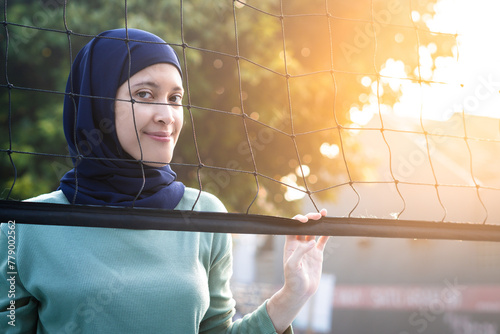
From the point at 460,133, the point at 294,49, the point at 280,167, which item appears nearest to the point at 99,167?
the point at 280,167

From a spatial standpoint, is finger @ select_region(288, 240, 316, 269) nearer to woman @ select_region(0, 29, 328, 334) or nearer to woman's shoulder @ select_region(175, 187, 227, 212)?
woman @ select_region(0, 29, 328, 334)

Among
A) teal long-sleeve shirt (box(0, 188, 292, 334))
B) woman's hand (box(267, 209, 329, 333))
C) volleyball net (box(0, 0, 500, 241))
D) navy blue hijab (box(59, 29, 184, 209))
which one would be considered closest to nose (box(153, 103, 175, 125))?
navy blue hijab (box(59, 29, 184, 209))

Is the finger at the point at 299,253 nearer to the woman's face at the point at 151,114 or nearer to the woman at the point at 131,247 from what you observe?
the woman at the point at 131,247

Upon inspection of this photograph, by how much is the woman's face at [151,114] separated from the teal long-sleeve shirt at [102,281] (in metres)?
0.20

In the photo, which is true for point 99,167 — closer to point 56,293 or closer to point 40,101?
point 56,293

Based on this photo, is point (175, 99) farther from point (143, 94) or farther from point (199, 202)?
point (199, 202)

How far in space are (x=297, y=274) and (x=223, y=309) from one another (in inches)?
9.5

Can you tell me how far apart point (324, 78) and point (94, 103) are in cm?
380

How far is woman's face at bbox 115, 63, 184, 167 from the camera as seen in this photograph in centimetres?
136

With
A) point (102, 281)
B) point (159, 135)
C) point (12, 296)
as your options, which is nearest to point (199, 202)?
point (159, 135)

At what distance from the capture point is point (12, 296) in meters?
1.25

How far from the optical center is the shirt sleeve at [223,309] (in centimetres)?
145

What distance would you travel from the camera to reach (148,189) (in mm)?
1416

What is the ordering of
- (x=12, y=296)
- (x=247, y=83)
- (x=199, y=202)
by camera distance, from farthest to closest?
1. (x=247, y=83)
2. (x=199, y=202)
3. (x=12, y=296)
